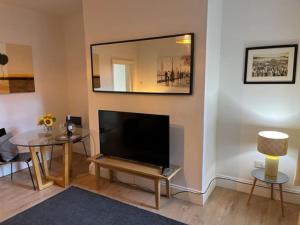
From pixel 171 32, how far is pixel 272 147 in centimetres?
165

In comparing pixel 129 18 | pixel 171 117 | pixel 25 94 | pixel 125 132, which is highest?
pixel 129 18

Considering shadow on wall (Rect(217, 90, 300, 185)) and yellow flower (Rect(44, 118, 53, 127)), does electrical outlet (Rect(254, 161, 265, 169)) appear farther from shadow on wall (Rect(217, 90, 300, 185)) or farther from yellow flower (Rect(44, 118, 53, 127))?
yellow flower (Rect(44, 118, 53, 127))

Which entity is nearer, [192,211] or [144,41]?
[192,211]

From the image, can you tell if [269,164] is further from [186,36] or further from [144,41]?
[144,41]

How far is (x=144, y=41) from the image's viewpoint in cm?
268

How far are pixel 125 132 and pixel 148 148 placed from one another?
0.36 metres

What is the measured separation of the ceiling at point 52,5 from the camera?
333 cm

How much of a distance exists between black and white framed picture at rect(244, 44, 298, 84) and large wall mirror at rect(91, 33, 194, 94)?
0.80 meters

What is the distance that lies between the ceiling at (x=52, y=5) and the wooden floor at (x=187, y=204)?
104 inches

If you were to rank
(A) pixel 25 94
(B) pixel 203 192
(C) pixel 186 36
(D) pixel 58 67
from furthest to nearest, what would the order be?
(D) pixel 58 67 < (A) pixel 25 94 < (B) pixel 203 192 < (C) pixel 186 36

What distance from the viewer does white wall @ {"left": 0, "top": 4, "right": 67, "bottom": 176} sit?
347 cm

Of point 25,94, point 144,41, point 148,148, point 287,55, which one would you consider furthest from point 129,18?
point 25,94

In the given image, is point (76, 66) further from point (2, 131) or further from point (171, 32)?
point (171, 32)

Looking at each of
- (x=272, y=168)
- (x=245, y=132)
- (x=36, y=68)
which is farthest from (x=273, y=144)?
(x=36, y=68)
